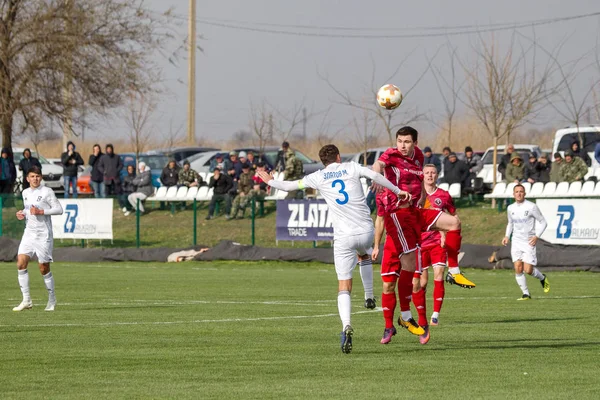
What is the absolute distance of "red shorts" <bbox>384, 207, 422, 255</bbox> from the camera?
1212cm

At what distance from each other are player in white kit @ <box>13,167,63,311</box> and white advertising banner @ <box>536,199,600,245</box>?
15.2 m

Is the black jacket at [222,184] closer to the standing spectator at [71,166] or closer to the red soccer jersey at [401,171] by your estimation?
the standing spectator at [71,166]

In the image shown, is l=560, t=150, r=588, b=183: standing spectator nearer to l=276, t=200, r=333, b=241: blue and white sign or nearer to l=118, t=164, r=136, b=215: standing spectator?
l=276, t=200, r=333, b=241: blue and white sign

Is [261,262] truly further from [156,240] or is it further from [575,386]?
[575,386]

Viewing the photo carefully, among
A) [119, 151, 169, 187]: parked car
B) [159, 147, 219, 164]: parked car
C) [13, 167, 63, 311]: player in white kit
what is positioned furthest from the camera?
[159, 147, 219, 164]: parked car

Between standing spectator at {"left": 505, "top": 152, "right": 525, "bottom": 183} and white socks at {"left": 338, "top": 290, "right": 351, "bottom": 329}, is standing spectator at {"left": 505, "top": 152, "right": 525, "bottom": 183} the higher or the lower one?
the higher one

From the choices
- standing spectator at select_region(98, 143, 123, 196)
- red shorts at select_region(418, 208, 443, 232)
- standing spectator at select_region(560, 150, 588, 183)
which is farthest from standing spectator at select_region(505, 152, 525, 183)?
red shorts at select_region(418, 208, 443, 232)

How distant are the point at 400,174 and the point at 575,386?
3776 millimetres

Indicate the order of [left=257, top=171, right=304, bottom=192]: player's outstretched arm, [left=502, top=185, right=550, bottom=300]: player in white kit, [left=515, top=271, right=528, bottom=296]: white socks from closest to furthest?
1. [left=257, top=171, right=304, bottom=192]: player's outstretched arm
2. [left=515, top=271, right=528, bottom=296]: white socks
3. [left=502, top=185, right=550, bottom=300]: player in white kit

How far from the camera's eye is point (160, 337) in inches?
512

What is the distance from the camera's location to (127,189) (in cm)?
4016

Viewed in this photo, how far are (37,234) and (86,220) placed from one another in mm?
17103

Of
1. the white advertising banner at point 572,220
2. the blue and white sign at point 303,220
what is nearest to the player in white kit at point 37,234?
the white advertising banner at point 572,220

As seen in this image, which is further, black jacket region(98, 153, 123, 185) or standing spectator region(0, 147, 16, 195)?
black jacket region(98, 153, 123, 185)
